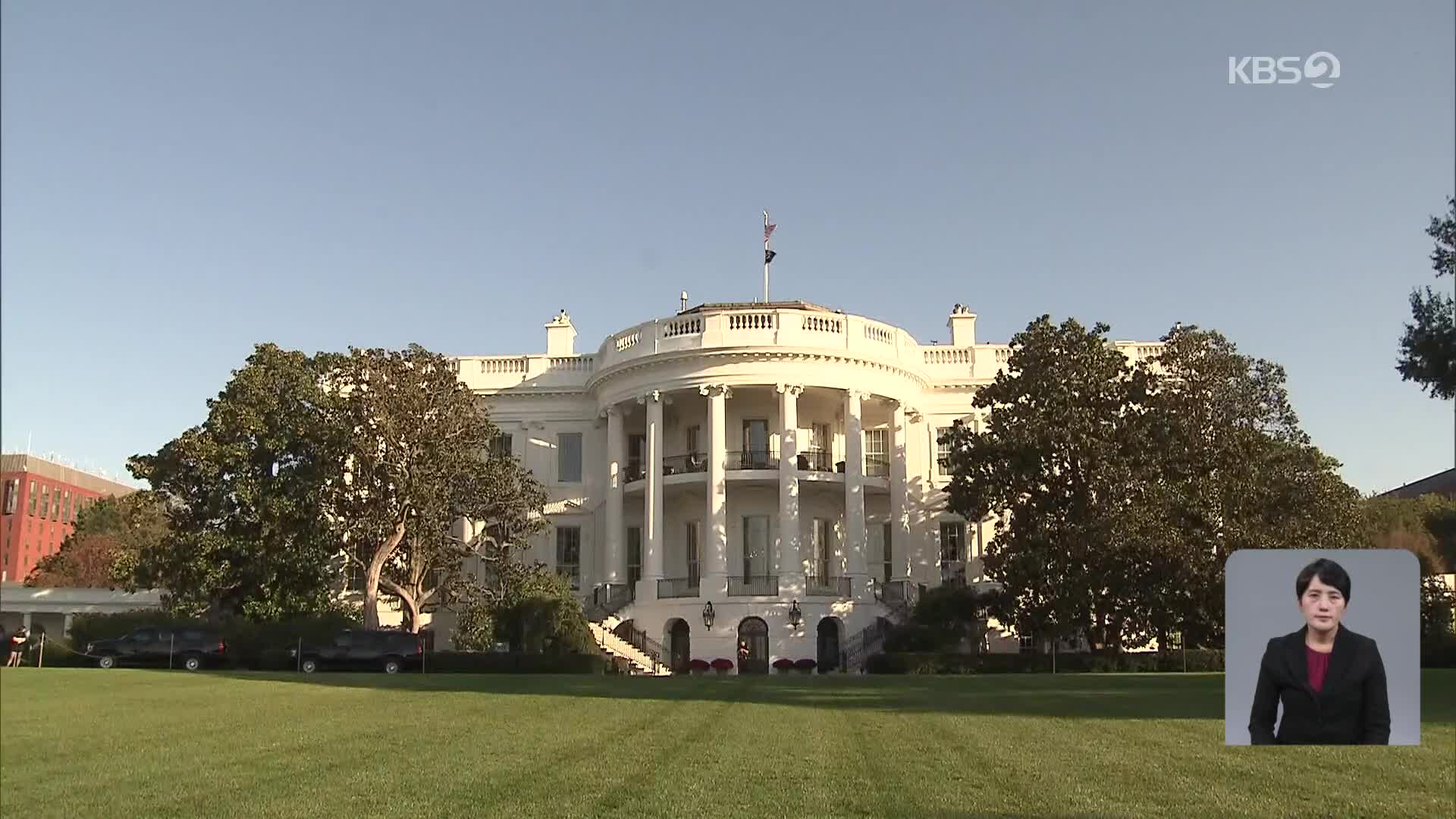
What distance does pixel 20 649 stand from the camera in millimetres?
5246

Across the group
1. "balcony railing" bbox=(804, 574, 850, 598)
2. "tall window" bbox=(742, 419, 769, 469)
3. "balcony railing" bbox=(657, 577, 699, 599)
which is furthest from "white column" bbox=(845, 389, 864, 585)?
"balcony railing" bbox=(657, 577, 699, 599)

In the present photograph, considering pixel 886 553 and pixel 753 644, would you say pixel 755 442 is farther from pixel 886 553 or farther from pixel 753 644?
pixel 753 644

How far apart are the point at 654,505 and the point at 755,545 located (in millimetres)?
3878

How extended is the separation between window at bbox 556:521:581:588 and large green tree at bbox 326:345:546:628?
175 inches

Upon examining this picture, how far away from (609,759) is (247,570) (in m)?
25.0

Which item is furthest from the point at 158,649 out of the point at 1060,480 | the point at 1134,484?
the point at 1060,480

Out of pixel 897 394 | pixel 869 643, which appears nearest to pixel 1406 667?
pixel 869 643

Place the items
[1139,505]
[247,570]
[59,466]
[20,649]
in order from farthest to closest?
[247,570]
[1139,505]
[20,649]
[59,466]

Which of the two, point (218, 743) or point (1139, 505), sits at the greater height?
point (1139, 505)

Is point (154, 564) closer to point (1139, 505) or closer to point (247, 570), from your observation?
point (247, 570)

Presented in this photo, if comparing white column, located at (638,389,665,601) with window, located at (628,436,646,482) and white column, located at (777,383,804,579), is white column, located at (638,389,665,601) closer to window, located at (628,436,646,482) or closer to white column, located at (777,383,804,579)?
window, located at (628,436,646,482)

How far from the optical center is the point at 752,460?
39.4 m

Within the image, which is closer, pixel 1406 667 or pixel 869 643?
pixel 1406 667

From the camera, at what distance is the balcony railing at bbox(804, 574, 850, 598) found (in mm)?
36219
